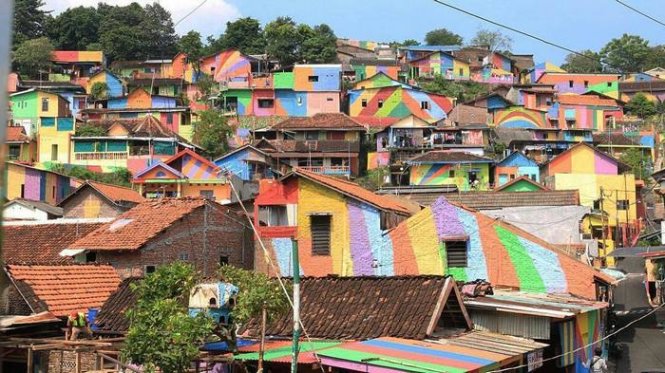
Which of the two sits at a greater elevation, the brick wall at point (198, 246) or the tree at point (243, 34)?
the tree at point (243, 34)

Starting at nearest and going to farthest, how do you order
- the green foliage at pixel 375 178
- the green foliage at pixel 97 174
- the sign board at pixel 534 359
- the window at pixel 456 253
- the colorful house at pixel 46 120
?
the sign board at pixel 534 359
the window at pixel 456 253
the green foliage at pixel 97 174
the green foliage at pixel 375 178
the colorful house at pixel 46 120

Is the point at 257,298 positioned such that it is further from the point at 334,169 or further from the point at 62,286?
the point at 334,169

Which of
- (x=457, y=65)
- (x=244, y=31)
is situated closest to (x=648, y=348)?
(x=457, y=65)

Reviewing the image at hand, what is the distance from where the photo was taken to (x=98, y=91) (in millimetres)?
51906

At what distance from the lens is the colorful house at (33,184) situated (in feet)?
110

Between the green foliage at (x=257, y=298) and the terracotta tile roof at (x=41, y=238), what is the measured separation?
11.7 metres

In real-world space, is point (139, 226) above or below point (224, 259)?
above

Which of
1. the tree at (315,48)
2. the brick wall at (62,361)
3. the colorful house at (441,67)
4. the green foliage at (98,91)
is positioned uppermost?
the tree at (315,48)

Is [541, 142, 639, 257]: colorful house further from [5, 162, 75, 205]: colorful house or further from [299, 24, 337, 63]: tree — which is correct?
[299, 24, 337, 63]: tree

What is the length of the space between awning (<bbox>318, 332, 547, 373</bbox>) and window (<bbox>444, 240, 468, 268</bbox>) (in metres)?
4.70

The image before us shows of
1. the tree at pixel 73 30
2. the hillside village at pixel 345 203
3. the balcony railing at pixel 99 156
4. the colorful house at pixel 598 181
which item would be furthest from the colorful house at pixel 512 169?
the tree at pixel 73 30

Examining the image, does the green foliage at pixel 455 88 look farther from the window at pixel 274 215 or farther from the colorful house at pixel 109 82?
the window at pixel 274 215

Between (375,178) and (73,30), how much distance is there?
38.7m

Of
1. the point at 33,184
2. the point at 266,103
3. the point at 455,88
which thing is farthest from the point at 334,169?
the point at 455,88
